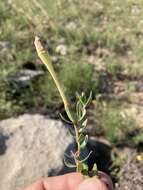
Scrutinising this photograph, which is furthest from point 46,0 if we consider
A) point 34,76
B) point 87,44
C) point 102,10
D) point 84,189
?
point 84,189

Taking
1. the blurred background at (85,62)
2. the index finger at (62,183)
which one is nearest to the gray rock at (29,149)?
the blurred background at (85,62)

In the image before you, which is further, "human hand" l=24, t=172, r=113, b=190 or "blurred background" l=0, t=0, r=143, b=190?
"blurred background" l=0, t=0, r=143, b=190

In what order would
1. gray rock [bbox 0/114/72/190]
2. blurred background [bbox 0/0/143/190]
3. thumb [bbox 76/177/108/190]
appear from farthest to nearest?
1. blurred background [bbox 0/0/143/190]
2. gray rock [bbox 0/114/72/190]
3. thumb [bbox 76/177/108/190]

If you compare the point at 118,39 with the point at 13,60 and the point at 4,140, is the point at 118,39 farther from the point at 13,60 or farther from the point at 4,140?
the point at 4,140

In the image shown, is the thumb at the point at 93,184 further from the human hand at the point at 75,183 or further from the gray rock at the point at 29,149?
the gray rock at the point at 29,149

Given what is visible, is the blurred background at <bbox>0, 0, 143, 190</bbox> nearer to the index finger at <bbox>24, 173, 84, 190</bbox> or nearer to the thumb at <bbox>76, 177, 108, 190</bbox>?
the index finger at <bbox>24, 173, 84, 190</bbox>

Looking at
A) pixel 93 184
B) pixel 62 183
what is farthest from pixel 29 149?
pixel 93 184

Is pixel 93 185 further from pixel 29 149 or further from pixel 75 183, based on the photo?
pixel 29 149

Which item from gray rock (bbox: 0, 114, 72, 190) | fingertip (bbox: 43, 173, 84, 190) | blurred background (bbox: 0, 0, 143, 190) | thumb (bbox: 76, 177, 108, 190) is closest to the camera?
thumb (bbox: 76, 177, 108, 190)

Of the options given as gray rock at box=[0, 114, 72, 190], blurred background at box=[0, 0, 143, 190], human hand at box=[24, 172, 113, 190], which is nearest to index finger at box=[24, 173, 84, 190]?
human hand at box=[24, 172, 113, 190]

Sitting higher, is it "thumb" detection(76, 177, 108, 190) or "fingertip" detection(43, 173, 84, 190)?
"thumb" detection(76, 177, 108, 190)
